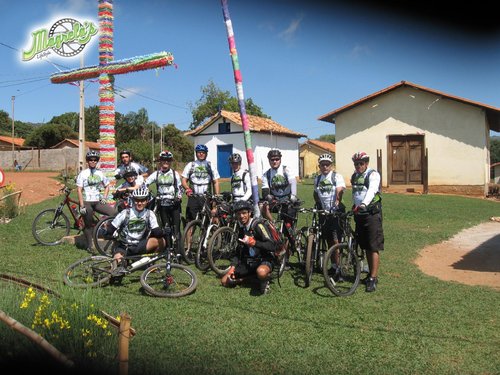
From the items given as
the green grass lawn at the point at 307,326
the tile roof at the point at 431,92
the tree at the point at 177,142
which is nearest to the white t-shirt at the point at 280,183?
the green grass lawn at the point at 307,326

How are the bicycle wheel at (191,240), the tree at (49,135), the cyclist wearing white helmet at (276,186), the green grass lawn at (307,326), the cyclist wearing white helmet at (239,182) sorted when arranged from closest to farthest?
the green grass lawn at (307,326), the cyclist wearing white helmet at (276,186), the bicycle wheel at (191,240), the cyclist wearing white helmet at (239,182), the tree at (49,135)

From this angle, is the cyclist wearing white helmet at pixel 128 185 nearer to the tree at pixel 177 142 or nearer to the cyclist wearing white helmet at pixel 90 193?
the cyclist wearing white helmet at pixel 90 193

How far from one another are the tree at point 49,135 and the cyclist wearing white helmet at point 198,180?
154ft

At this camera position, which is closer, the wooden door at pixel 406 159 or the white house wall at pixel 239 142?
the wooden door at pixel 406 159

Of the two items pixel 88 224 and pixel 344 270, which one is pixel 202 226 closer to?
pixel 88 224

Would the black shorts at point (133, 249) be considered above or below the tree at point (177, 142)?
below

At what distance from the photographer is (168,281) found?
5.88 meters

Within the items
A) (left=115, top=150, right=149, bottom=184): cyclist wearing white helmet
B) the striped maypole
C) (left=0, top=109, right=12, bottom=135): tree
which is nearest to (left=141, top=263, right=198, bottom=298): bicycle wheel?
(left=115, top=150, right=149, bottom=184): cyclist wearing white helmet

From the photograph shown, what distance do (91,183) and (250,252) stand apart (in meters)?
3.59

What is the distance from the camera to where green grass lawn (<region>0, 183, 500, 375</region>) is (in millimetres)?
3941

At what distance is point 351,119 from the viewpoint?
23594 millimetres

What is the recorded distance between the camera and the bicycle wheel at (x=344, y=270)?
20.2ft

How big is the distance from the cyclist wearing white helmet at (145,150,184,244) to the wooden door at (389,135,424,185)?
1719 cm

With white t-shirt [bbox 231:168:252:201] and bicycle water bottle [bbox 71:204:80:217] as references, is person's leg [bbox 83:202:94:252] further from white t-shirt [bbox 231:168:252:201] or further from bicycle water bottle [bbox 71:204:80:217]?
white t-shirt [bbox 231:168:252:201]
